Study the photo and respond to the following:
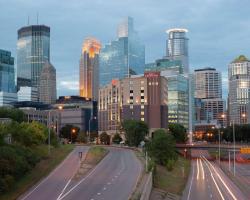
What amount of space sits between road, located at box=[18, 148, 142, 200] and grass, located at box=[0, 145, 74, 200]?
5.21 feet

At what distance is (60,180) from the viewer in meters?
84.7

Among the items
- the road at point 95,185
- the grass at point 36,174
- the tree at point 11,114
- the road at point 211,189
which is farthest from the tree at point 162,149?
the tree at point 11,114

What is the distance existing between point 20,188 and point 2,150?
612cm

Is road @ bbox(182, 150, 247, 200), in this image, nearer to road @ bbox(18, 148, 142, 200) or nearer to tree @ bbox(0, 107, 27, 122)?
road @ bbox(18, 148, 142, 200)

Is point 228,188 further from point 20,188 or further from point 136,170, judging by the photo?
point 20,188

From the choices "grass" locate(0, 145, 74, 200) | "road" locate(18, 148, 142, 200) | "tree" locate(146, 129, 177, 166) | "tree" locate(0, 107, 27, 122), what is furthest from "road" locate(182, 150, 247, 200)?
"tree" locate(0, 107, 27, 122)

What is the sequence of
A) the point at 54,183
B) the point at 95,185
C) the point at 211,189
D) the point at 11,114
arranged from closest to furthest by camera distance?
the point at 95,185 → the point at 54,183 → the point at 211,189 → the point at 11,114

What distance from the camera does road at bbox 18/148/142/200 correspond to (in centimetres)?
6993

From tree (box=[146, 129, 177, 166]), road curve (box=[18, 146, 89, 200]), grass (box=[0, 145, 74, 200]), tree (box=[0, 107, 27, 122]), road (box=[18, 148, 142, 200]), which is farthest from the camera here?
tree (box=[0, 107, 27, 122])

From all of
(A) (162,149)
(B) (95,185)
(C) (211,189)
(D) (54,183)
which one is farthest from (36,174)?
(A) (162,149)

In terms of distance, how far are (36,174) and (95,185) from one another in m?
13.3

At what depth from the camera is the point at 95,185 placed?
80.0 m

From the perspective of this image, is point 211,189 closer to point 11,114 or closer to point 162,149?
point 162,149

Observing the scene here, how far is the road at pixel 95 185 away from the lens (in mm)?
69931
